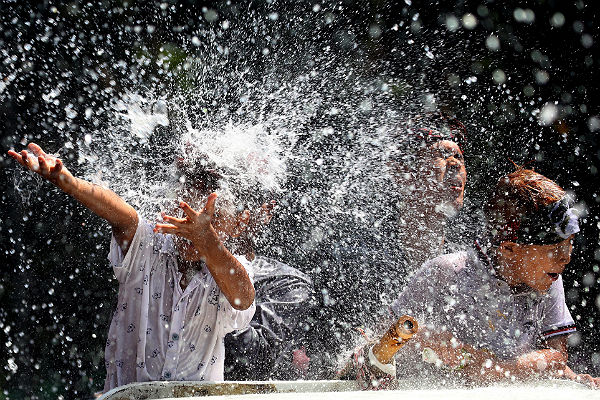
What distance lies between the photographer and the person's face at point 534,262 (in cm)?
248

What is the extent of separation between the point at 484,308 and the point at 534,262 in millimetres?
323

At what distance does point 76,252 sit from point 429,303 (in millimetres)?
2589

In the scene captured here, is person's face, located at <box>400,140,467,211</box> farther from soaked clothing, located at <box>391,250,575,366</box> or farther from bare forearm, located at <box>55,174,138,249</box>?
bare forearm, located at <box>55,174,138,249</box>

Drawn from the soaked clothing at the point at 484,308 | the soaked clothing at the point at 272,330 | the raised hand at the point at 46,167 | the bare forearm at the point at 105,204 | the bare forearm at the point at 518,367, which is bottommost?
the bare forearm at the point at 518,367

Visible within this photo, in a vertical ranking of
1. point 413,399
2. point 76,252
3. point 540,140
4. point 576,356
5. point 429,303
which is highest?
point 76,252

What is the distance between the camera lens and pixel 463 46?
3.90m

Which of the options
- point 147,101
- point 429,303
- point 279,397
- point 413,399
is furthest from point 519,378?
point 147,101

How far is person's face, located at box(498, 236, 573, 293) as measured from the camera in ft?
8.14

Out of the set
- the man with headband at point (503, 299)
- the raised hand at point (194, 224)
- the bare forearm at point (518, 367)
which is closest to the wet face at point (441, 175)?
the man with headband at point (503, 299)

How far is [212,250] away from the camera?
77.4 inches

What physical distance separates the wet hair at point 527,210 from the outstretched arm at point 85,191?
165 cm

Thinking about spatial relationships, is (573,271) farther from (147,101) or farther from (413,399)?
(147,101)

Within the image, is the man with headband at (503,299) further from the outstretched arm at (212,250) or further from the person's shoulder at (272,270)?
the outstretched arm at (212,250)

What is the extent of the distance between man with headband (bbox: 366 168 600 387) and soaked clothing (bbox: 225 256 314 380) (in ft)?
1.93
